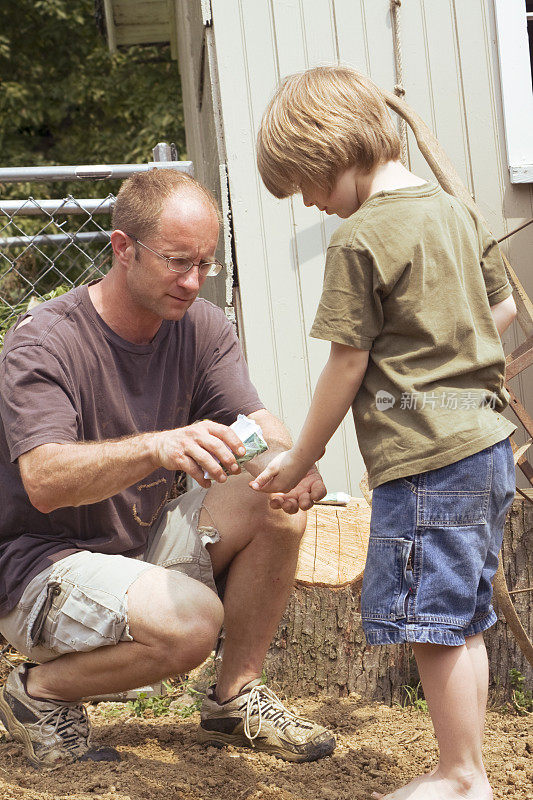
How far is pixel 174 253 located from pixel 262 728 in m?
1.32

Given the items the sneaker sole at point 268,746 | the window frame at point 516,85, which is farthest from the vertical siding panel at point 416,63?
the sneaker sole at point 268,746

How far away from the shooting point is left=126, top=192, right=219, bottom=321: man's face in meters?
2.45

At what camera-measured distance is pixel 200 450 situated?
2.12 m

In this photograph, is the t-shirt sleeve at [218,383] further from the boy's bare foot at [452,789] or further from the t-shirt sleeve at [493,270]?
the boy's bare foot at [452,789]

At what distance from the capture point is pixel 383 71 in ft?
12.9

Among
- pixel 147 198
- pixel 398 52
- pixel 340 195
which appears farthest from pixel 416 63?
pixel 340 195

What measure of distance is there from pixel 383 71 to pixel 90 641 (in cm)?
278

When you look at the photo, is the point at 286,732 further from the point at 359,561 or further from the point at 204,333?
the point at 204,333

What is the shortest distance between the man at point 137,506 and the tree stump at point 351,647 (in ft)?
1.41

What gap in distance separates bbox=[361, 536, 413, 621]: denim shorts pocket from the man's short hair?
106 centimetres

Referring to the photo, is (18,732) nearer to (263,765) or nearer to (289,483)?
(263,765)

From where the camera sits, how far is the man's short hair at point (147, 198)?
8.11ft

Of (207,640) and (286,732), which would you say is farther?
(286,732)

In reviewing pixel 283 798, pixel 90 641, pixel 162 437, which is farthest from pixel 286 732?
pixel 162 437
